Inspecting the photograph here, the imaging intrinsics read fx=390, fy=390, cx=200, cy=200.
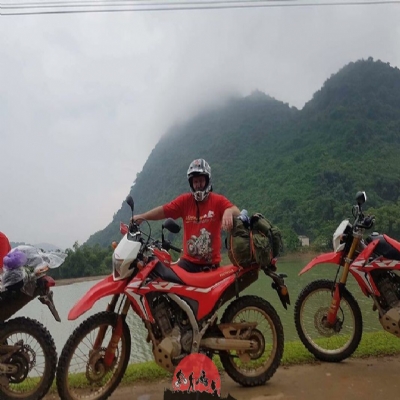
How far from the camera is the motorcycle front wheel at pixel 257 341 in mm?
3398

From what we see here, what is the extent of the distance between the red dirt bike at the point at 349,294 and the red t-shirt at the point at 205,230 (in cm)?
124

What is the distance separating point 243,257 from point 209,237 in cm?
46

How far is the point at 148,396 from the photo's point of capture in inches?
128

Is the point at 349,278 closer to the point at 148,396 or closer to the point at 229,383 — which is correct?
the point at 229,383

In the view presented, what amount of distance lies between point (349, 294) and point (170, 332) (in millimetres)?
2108

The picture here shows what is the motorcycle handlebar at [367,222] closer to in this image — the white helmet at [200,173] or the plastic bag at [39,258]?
the white helmet at [200,173]

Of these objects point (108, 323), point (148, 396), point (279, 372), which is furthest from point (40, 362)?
point (279, 372)

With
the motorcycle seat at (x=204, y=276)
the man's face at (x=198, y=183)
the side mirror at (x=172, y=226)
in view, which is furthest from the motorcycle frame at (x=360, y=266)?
the side mirror at (x=172, y=226)

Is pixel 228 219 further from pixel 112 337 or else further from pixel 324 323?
pixel 324 323

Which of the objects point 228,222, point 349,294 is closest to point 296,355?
point 349,294

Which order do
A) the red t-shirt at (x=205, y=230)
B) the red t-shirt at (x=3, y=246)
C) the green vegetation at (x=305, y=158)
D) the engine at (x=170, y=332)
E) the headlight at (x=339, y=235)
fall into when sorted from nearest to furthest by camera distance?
the engine at (x=170, y=332)
the red t-shirt at (x=3, y=246)
the red t-shirt at (x=205, y=230)
the headlight at (x=339, y=235)
the green vegetation at (x=305, y=158)

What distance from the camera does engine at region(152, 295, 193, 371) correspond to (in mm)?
2912

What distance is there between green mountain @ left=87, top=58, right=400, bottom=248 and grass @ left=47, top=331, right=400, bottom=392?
3308cm

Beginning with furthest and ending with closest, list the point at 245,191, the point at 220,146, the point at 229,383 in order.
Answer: the point at 220,146
the point at 245,191
the point at 229,383
